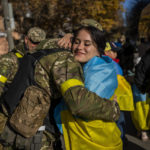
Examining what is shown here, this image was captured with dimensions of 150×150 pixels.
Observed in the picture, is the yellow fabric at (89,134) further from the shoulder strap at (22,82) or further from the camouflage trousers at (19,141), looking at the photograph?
the shoulder strap at (22,82)

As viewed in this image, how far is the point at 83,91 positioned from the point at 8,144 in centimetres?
80

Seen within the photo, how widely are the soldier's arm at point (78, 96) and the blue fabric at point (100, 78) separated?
0.07m

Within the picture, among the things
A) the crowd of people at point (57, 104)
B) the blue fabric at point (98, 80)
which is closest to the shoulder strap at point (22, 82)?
the crowd of people at point (57, 104)

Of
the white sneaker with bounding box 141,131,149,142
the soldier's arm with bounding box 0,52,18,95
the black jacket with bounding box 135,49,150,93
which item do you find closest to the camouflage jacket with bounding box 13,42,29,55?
the soldier's arm with bounding box 0,52,18,95

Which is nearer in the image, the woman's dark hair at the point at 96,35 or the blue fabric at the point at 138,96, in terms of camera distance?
the woman's dark hair at the point at 96,35

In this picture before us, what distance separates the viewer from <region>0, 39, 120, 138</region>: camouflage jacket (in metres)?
1.43

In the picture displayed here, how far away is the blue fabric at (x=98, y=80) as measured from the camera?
5.15ft

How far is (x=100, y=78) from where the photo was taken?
1.60 metres

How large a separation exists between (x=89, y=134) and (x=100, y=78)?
0.43 metres

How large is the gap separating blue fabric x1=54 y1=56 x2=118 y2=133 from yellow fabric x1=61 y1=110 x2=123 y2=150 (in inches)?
3.8

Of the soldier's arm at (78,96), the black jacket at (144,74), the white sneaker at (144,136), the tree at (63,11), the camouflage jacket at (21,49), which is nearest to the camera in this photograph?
the soldier's arm at (78,96)

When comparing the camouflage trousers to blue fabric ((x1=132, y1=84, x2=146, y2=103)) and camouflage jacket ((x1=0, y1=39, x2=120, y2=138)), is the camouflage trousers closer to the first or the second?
camouflage jacket ((x1=0, y1=39, x2=120, y2=138))

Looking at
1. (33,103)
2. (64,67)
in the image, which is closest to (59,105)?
(33,103)

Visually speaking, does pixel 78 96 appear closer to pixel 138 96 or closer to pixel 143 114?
pixel 138 96
